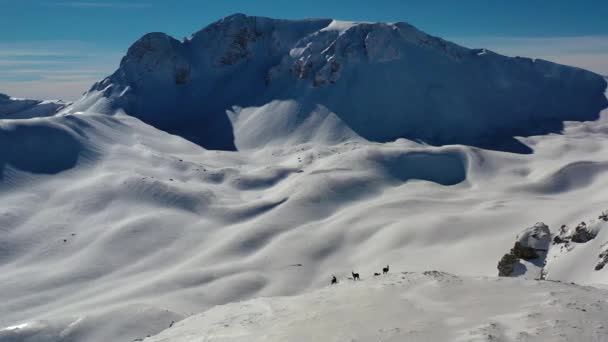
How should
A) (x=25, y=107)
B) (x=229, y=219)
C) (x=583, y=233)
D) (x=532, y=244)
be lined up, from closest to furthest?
1. (x=583, y=233)
2. (x=532, y=244)
3. (x=229, y=219)
4. (x=25, y=107)

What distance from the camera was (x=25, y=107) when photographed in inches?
3551

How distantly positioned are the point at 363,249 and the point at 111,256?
14844mm

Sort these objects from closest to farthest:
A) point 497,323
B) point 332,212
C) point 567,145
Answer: point 497,323 < point 332,212 < point 567,145

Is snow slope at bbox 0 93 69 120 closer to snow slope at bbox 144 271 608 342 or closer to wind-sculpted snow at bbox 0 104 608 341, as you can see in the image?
wind-sculpted snow at bbox 0 104 608 341

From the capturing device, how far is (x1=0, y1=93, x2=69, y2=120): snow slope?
87306 mm

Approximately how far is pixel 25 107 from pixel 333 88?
49.0 m

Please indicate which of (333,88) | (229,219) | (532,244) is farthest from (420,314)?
(333,88)

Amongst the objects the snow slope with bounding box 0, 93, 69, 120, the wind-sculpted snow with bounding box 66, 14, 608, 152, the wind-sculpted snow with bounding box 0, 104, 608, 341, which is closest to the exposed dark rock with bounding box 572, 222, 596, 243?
the wind-sculpted snow with bounding box 0, 104, 608, 341

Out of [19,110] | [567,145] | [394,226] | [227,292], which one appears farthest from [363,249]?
[19,110]

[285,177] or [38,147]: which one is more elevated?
[38,147]

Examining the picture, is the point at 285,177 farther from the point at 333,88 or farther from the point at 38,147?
the point at 333,88

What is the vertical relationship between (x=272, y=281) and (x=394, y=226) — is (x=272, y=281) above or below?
below

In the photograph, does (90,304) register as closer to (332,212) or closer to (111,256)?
(111,256)

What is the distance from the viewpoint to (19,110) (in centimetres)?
A: 8938
